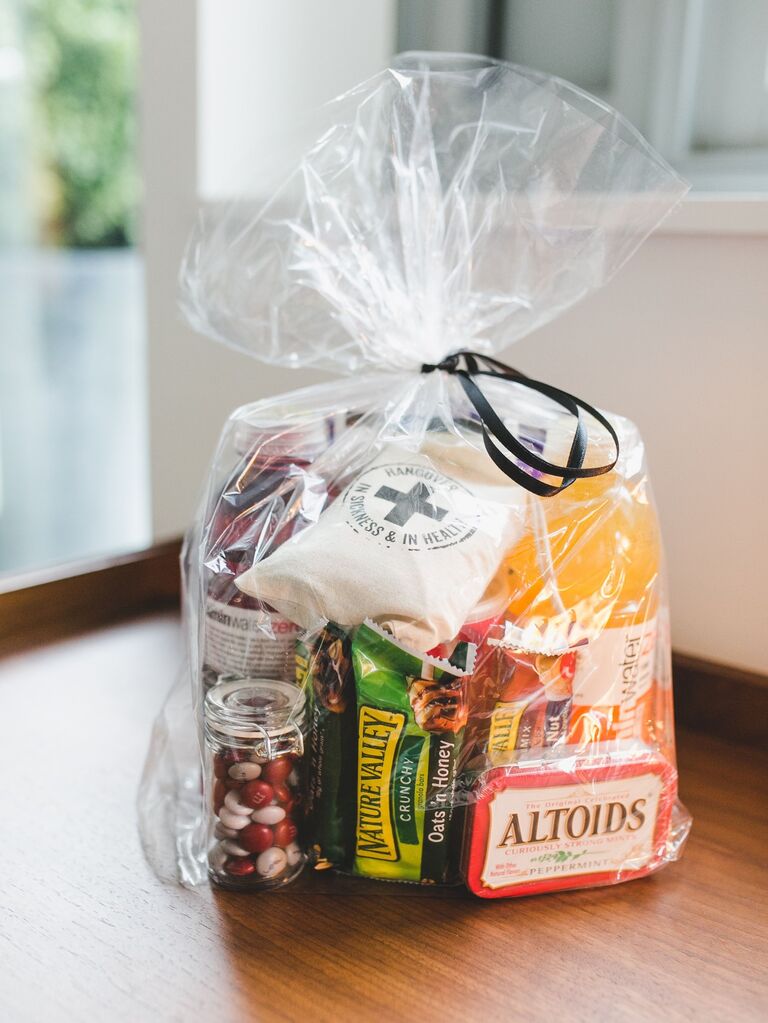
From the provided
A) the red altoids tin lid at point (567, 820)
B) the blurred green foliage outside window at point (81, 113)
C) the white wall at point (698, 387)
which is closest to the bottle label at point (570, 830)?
the red altoids tin lid at point (567, 820)

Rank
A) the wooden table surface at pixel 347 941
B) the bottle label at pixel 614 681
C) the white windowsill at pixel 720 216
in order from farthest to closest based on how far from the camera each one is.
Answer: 1. the white windowsill at pixel 720 216
2. the bottle label at pixel 614 681
3. the wooden table surface at pixel 347 941

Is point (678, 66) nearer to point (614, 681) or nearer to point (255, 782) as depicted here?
point (614, 681)

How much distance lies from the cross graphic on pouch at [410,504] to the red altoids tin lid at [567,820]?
0.15 metres

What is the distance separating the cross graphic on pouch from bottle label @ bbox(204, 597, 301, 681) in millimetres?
98

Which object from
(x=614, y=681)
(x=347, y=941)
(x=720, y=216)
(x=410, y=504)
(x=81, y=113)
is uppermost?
(x=81, y=113)

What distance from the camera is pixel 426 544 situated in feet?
1.73

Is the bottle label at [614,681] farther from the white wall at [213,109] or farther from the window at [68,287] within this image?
the window at [68,287]

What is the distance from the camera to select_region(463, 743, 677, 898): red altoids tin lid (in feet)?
1.79

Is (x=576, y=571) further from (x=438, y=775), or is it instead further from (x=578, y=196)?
(x=578, y=196)

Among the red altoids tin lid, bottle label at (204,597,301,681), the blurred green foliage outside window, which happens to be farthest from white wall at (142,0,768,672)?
the blurred green foliage outside window

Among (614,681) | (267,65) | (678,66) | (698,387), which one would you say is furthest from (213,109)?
(614,681)

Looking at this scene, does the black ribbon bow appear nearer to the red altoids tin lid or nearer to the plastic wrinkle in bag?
the plastic wrinkle in bag

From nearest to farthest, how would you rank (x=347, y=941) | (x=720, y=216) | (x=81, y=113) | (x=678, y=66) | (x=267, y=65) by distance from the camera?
(x=347, y=941), (x=720, y=216), (x=678, y=66), (x=267, y=65), (x=81, y=113)

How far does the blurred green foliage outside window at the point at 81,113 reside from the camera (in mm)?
3018
